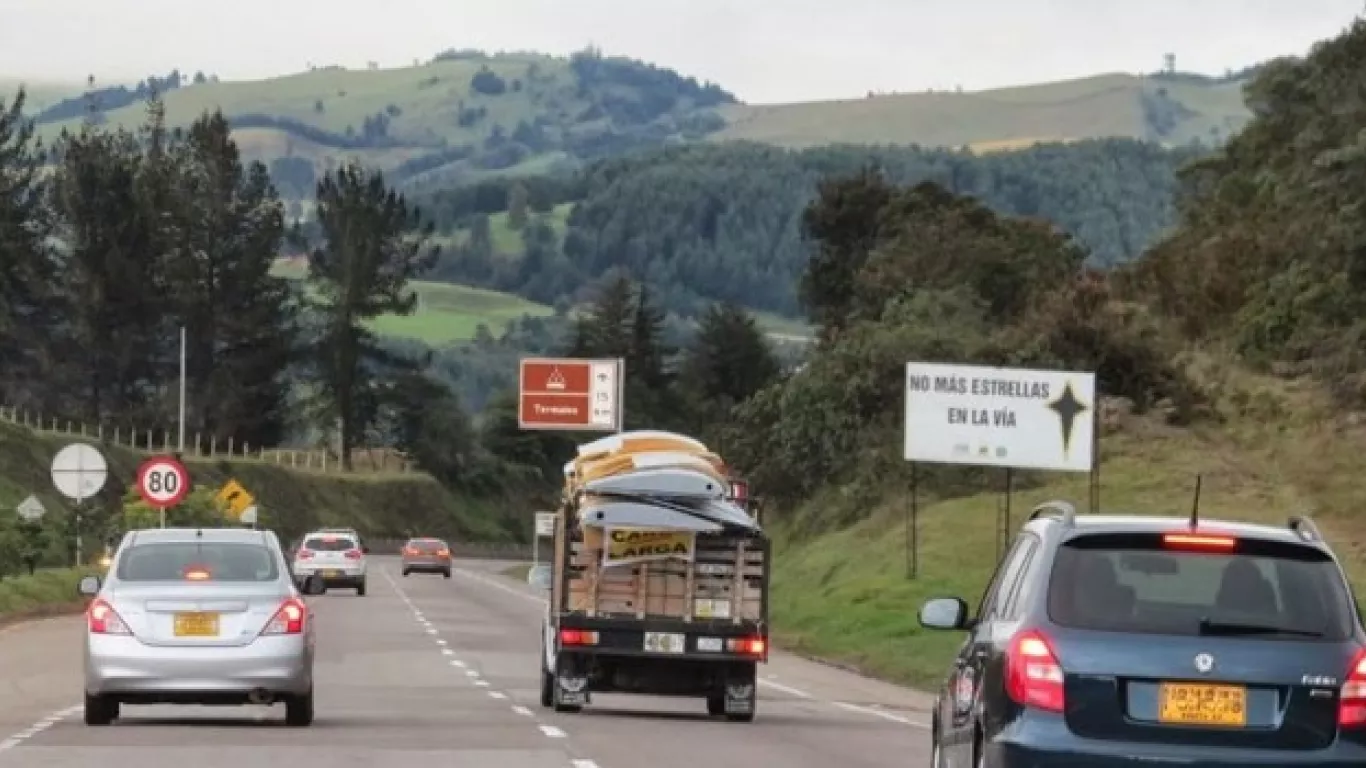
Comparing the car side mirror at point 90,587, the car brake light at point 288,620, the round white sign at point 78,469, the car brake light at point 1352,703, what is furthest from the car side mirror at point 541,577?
the round white sign at point 78,469

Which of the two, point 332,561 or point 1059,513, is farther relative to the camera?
point 332,561

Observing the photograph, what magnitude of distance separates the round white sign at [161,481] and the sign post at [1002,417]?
14.6m

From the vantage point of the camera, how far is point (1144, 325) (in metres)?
68.1

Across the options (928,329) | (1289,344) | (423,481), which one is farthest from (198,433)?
(1289,344)

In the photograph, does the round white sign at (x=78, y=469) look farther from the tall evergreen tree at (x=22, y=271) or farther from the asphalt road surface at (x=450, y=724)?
the tall evergreen tree at (x=22, y=271)

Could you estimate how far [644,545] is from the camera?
88.8 ft

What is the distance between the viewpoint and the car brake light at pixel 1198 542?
13.2 meters

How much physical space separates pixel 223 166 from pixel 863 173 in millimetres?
33207

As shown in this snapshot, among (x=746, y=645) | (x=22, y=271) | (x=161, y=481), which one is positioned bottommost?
(x=161, y=481)

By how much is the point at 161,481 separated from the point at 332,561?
1504 cm

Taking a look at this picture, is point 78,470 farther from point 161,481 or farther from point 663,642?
point 663,642

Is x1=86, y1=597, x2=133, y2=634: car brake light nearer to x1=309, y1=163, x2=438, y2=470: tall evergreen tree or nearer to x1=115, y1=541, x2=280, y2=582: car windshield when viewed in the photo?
x1=115, y1=541, x2=280, y2=582: car windshield

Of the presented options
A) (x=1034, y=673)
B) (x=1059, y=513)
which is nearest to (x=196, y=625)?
(x=1059, y=513)

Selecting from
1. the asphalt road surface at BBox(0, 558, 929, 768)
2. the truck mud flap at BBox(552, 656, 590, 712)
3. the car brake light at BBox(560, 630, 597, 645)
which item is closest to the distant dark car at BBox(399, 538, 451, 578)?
the asphalt road surface at BBox(0, 558, 929, 768)
